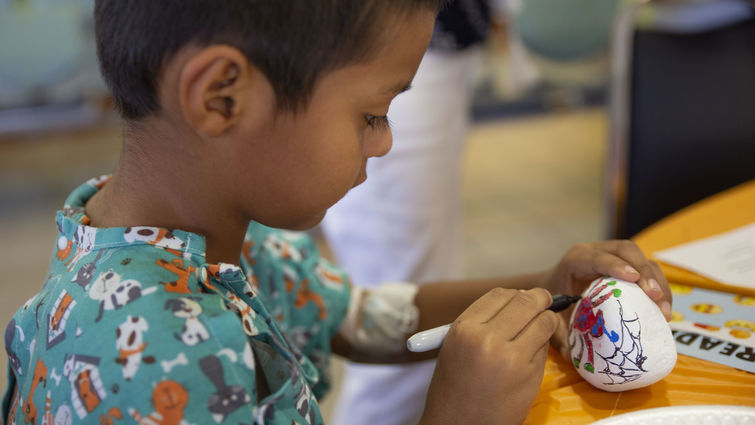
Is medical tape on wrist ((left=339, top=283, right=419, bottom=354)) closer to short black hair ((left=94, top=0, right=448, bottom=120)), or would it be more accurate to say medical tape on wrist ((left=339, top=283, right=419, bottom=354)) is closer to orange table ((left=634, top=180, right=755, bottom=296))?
orange table ((left=634, top=180, right=755, bottom=296))

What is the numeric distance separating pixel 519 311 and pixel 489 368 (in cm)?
6

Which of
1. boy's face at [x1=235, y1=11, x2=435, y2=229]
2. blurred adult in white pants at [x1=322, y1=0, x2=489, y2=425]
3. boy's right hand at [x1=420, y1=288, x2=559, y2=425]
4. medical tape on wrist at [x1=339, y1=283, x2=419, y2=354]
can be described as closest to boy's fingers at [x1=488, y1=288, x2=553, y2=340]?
boy's right hand at [x1=420, y1=288, x2=559, y2=425]

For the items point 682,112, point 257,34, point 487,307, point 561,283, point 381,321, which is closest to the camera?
point 257,34

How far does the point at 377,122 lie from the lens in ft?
2.19

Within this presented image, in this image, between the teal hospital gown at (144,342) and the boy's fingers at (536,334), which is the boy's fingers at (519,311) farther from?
the teal hospital gown at (144,342)

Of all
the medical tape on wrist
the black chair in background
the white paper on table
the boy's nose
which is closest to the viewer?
the boy's nose

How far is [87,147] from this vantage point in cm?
380

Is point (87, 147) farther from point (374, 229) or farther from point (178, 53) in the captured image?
point (178, 53)

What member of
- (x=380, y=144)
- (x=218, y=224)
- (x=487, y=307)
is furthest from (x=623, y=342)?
(x=218, y=224)

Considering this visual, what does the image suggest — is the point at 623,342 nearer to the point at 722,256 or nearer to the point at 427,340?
the point at 427,340

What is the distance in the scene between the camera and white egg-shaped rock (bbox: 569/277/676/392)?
62 cm

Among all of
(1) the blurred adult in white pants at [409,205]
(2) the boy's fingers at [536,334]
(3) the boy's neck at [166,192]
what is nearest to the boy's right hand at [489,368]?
(2) the boy's fingers at [536,334]

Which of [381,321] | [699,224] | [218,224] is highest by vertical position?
[218,224]

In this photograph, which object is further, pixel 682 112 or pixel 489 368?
pixel 682 112
